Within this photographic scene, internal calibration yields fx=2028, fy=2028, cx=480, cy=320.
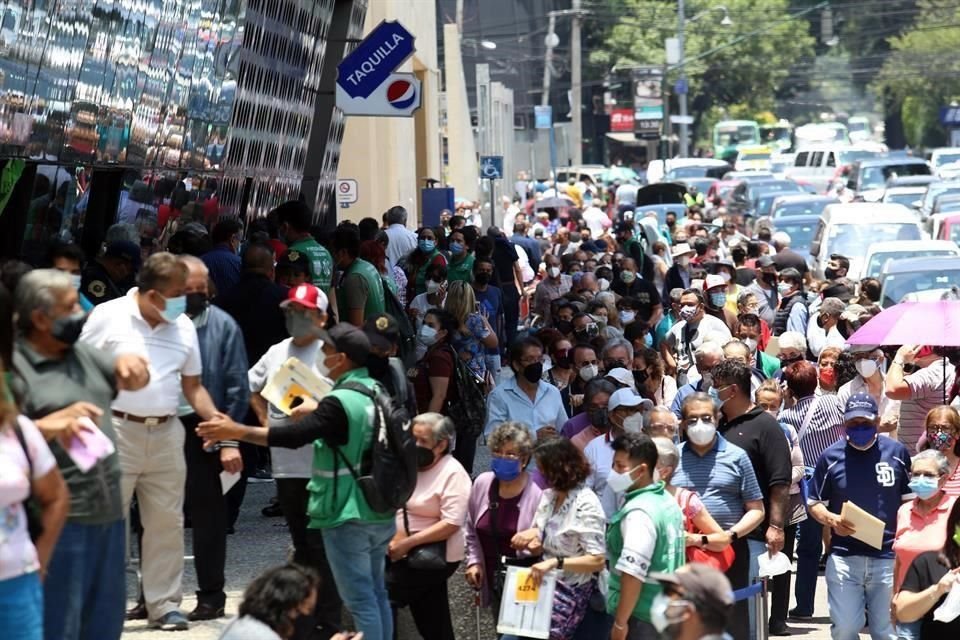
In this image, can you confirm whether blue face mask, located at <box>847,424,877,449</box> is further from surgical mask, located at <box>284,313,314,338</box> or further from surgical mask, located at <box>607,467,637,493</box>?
surgical mask, located at <box>284,313,314,338</box>

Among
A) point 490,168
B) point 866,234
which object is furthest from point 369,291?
point 490,168

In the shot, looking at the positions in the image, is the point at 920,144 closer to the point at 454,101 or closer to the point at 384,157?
the point at 454,101

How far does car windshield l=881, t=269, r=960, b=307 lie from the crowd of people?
306 inches

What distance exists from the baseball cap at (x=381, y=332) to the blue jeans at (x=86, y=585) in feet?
5.49

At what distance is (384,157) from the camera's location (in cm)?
3198

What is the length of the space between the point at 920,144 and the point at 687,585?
109 m

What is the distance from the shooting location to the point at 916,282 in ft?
70.7

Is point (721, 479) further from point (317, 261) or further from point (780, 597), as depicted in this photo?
point (317, 261)

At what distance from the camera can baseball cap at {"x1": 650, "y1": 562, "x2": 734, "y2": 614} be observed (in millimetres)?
6352

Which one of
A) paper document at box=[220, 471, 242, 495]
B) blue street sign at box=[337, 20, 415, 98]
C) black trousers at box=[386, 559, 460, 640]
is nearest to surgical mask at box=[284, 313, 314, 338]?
paper document at box=[220, 471, 242, 495]

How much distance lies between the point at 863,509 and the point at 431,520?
263 centimetres

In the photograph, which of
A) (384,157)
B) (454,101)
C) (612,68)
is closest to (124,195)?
(384,157)

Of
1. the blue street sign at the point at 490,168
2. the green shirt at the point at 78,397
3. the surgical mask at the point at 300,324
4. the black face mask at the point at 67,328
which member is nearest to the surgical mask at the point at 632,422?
the surgical mask at the point at 300,324

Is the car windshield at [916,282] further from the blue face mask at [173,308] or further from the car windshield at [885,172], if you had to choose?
the car windshield at [885,172]
